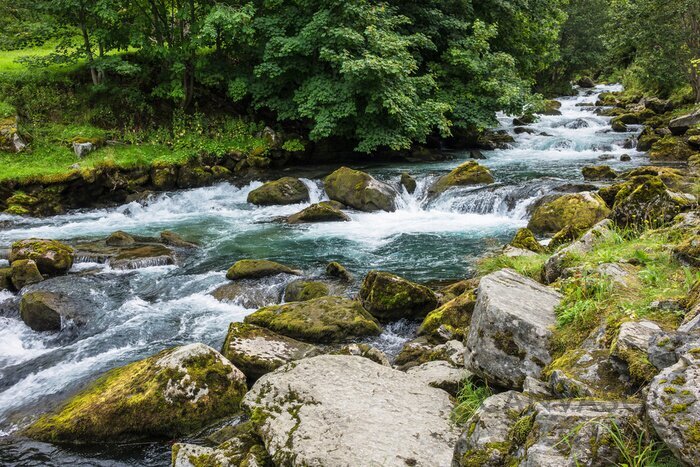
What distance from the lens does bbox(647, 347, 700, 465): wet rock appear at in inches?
86.8

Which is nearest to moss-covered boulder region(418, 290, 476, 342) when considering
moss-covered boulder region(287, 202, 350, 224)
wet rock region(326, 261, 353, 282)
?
wet rock region(326, 261, 353, 282)

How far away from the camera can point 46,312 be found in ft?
27.7

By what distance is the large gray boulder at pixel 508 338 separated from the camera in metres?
3.90

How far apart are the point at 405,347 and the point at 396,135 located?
42.4 feet

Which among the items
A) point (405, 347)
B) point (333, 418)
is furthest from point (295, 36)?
point (333, 418)

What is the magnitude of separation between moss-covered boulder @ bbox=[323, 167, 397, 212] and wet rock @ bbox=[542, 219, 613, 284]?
336 inches

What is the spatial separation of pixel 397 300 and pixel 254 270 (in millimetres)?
3278

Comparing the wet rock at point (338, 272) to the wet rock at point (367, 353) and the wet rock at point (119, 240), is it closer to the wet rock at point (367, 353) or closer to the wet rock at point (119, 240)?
the wet rock at point (367, 353)

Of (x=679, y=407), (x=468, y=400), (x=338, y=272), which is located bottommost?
(x=338, y=272)

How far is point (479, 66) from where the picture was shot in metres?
20.2

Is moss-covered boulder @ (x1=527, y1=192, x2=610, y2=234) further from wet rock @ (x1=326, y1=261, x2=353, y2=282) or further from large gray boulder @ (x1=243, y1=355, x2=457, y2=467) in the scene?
large gray boulder @ (x1=243, y1=355, x2=457, y2=467)

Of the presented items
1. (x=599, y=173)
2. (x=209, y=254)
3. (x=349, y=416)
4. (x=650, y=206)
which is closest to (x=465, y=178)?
(x=599, y=173)

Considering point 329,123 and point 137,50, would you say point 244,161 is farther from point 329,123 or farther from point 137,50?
point 137,50

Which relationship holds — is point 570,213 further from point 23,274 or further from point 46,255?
Answer: point 23,274
